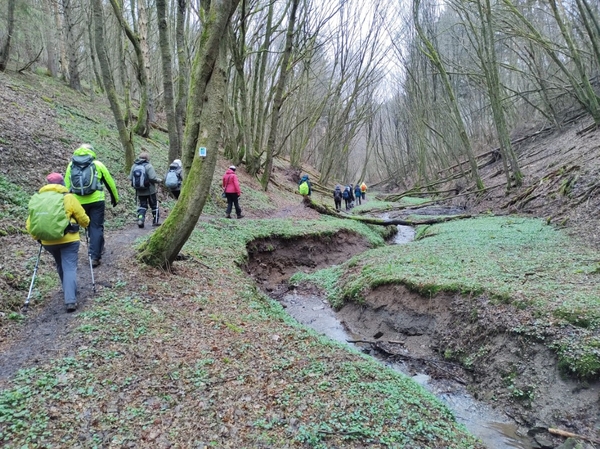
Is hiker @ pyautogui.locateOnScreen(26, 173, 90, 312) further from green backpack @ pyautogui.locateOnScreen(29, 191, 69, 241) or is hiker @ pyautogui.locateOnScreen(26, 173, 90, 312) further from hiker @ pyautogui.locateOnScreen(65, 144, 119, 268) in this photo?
hiker @ pyautogui.locateOnScreen(65, 144, 119, 268)

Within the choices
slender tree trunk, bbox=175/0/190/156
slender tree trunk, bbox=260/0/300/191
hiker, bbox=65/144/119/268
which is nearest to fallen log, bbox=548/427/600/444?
hiker, bbox=65/144/119/268

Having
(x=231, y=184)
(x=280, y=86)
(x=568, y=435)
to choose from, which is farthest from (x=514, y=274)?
(x=280, y=86)

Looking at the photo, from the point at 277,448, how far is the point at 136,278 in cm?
417

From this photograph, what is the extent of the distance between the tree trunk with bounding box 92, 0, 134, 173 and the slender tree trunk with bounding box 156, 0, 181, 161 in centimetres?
138

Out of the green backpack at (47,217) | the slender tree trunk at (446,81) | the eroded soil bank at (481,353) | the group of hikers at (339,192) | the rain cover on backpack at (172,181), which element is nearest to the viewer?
the eroded soil bank at (481,353)

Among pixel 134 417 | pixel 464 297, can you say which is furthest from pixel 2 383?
pixel 464 297

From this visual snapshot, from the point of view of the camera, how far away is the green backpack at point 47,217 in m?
4.84

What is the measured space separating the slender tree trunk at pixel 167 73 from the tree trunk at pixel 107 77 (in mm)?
1385

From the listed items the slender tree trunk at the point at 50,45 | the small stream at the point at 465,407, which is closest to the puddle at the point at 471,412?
the small stream at the point at 465,407

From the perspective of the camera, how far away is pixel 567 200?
40.0ft

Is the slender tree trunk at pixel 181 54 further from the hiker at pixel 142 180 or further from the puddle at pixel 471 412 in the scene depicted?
the puddle at pixel 471 412

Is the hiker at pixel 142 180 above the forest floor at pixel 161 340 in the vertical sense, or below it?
above

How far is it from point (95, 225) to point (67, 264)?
1.46 m

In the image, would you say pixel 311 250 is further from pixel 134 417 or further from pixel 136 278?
pixel 134 417
